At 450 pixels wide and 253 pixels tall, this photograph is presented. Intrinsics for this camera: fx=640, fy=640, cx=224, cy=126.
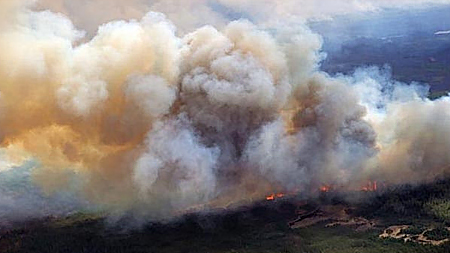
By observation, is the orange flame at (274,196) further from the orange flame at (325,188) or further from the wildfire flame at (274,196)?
the orange flame at (325,188)

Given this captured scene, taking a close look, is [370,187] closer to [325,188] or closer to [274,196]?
[325,188]

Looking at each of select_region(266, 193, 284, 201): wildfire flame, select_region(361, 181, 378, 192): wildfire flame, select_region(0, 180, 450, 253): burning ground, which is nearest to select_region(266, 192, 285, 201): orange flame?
select_region(266, 193, 284, 201): wildfire flame

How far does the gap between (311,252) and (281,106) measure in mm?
20639

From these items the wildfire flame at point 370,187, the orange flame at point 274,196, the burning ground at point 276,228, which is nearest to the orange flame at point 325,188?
the burning ground at point 276,228

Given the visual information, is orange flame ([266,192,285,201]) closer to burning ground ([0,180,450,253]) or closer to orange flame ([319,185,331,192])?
burning ground ([0,180,450,253])

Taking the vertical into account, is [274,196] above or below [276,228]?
above

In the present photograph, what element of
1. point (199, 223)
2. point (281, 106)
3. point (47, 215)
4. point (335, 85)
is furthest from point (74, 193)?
point (335, 85)

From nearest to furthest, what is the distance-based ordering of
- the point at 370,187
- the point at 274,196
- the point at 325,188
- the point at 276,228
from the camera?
1. the point at 276,228
2. the point at 274,196
3. the point at 325,188
4. the point at 370,187

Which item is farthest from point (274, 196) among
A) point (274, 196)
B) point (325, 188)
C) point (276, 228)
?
point (276, 228)

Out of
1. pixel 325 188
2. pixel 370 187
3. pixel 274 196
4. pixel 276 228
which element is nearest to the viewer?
pixel 276 228

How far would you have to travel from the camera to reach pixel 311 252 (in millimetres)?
71125

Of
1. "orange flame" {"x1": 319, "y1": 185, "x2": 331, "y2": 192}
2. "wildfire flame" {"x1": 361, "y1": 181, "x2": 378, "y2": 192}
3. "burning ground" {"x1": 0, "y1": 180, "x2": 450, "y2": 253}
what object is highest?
"orange flame" {"x1": 319, "y1": 185, "x2": 331, "y2": 192}

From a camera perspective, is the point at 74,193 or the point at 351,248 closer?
the point at 351,248

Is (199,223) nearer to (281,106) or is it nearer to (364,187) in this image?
(281,106)
